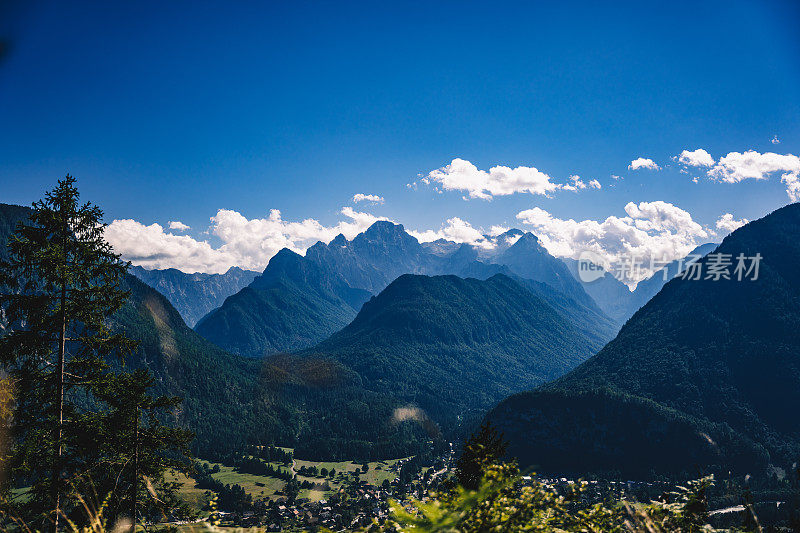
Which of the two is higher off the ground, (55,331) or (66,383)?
(55,331)

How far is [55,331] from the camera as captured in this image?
1747cm

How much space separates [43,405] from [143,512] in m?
6.28

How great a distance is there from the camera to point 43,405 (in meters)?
17.8

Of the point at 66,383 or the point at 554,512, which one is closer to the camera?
the point at 554,512

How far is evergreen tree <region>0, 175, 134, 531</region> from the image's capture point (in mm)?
16609

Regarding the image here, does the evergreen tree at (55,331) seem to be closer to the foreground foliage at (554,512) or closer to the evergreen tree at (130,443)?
the evergreen tree at (130,443)

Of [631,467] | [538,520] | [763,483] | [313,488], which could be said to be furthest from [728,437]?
[538,520]

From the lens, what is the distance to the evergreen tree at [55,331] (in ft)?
54.5

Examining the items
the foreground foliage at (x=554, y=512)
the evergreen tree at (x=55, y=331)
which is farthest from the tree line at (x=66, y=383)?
the foreground foliage at (x=554, y=512)

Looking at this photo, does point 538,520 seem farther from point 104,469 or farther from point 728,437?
point 728,437

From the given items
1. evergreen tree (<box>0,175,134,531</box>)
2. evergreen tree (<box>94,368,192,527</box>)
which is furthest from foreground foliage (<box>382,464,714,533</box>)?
evergreen tree (<box>0,175,134,531</box>)

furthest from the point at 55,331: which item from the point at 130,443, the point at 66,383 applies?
the point at 130,443

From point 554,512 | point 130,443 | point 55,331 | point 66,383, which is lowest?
point 554,512

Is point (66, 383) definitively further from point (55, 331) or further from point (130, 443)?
point (130, 443)
